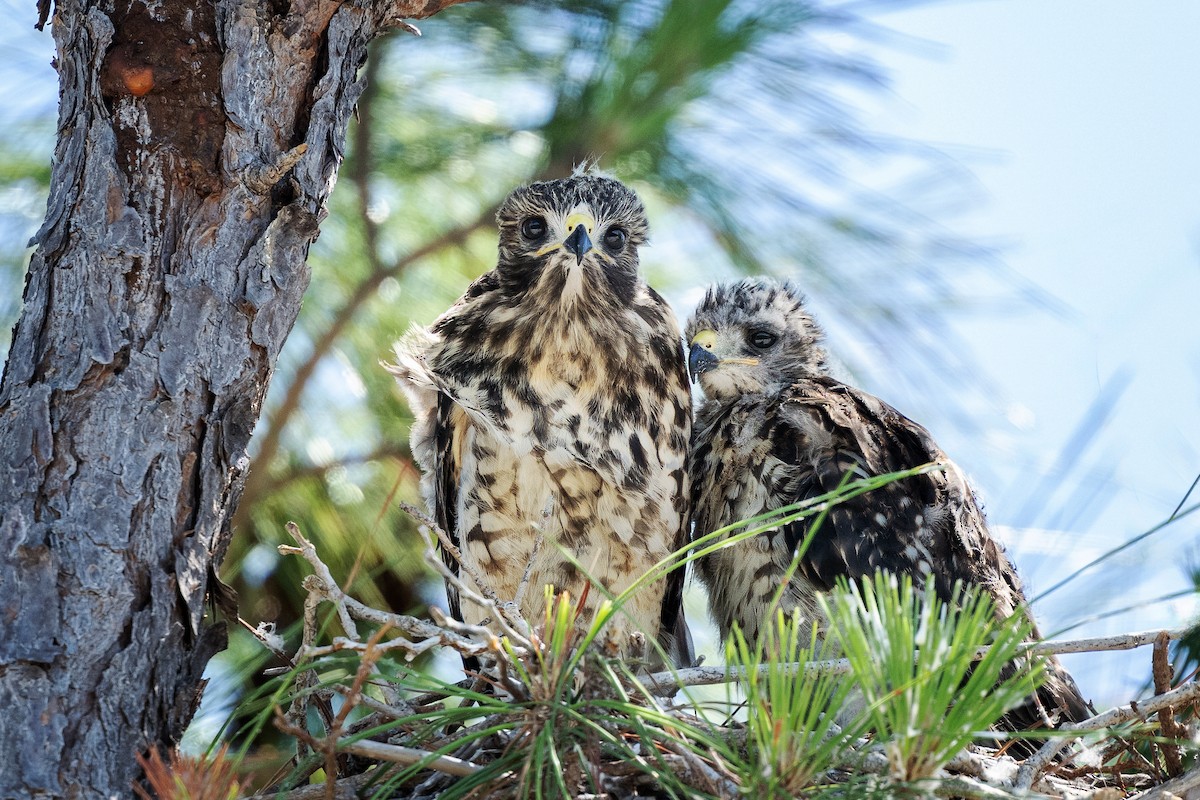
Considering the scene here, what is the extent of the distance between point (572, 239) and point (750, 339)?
870 millimetres

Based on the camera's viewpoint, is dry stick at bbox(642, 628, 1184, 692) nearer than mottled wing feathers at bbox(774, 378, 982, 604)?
Yes

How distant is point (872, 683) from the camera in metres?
1.82

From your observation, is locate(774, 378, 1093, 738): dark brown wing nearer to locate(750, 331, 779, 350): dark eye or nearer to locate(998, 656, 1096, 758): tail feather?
locate(998, 656, 1096, 758): tail feather

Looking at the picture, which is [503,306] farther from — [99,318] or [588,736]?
[588,736]

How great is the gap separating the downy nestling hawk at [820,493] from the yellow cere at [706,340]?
0.03ft

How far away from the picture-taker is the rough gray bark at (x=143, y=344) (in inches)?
81.3

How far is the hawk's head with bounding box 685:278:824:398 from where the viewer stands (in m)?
3.78

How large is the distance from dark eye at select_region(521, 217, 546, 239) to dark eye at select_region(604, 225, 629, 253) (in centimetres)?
18

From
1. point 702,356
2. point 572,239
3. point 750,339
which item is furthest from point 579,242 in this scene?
point 750,339

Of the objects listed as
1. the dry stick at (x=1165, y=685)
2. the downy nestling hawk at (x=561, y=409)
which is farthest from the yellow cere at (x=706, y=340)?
the dry stick at (x=1165, y=685)

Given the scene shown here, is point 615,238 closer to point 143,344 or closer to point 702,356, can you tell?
point 702,356

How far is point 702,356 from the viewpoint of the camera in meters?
3.74

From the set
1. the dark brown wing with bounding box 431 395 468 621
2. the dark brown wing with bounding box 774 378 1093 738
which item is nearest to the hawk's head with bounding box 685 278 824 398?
the dark brown wing with bounding box 774 378 1093 738

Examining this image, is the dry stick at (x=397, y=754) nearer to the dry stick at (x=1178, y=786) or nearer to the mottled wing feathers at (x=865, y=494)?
the dry stick at (x=1178, y=786)
